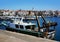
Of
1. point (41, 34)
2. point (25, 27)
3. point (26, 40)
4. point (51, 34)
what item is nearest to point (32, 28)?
point (25, 27)

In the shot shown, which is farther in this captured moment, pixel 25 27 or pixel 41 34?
pixel 25 27

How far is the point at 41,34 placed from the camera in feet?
80.6

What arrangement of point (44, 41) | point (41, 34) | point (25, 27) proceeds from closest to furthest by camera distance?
point (44, 41), point (41, 34), point (25, 27)

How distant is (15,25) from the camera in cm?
3519

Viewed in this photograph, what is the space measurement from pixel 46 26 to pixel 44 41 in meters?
16.3

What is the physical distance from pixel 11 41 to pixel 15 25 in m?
20.5

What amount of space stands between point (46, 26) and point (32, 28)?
2.61m

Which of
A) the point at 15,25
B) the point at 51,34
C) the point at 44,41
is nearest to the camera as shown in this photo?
the point at 44,41

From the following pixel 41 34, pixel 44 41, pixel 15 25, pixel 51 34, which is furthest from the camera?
pixel 15 25

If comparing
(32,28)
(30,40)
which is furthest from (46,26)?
(30,40)

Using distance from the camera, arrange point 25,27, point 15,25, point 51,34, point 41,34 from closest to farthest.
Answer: point 41,34 < point 51,34 < point 25,27 < point 15,25

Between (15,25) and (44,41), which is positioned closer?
(44,41)

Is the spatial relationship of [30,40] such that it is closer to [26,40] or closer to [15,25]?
[26,40]

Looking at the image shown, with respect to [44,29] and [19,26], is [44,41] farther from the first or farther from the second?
[19,26]
